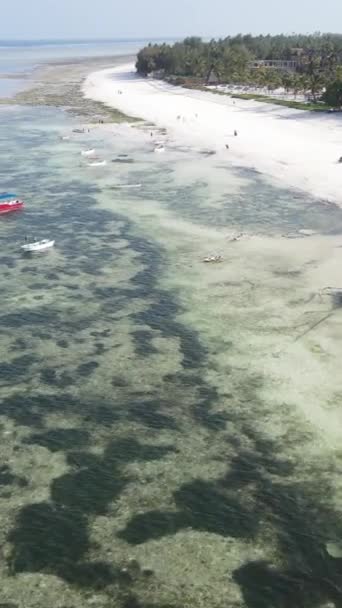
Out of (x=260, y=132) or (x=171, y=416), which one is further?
(x=260, y=132)

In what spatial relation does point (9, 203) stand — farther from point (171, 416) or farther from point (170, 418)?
point (170, 418)

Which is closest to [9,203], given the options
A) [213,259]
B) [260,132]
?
[213,259]

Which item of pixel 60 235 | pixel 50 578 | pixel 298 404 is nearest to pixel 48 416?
pixel 50 578

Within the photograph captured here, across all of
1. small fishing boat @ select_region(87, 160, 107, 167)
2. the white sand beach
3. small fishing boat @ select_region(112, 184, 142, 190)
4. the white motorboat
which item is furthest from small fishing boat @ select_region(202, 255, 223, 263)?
small fishing boat @ select_region(87, 160, 107, 167)

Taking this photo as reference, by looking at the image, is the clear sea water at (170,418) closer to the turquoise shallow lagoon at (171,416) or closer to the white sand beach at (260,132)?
the turquoise shallow lagoon at (171,416)

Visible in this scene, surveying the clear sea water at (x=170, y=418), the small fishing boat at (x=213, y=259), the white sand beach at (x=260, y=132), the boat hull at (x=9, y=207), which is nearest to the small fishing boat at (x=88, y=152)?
the white sand beach at (x=260, y=132)

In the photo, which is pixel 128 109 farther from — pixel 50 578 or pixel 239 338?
pixel 50 578

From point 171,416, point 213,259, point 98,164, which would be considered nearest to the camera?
point 171,416

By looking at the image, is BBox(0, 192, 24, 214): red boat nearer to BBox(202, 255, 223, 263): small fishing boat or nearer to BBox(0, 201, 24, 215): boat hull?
BBox(0, 201, 24, 215): boat hull
